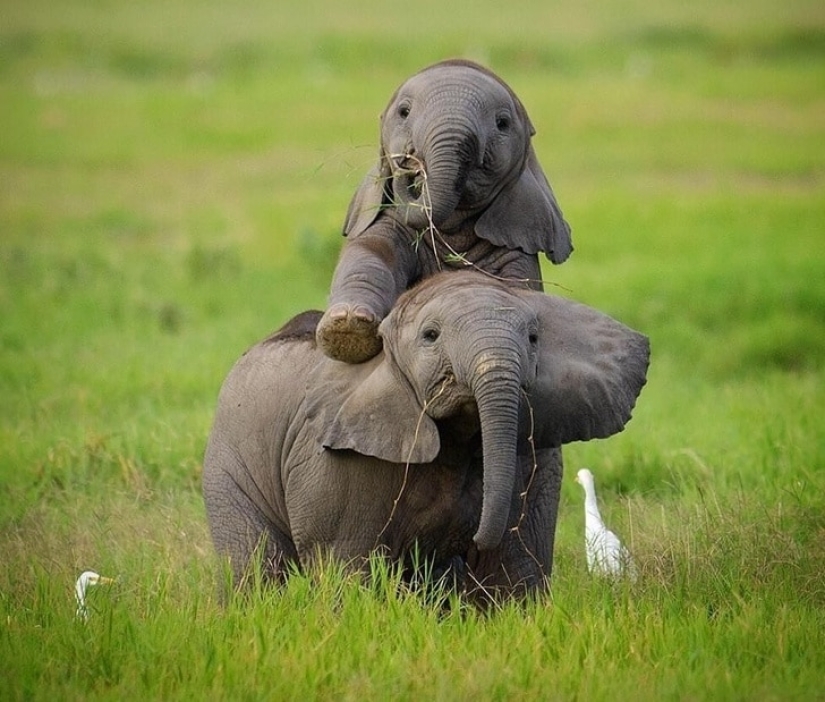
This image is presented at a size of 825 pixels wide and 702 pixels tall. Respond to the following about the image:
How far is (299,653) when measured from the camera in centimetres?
526

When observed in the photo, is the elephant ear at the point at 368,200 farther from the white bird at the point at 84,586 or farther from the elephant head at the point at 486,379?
the white bird at the point at 84,586

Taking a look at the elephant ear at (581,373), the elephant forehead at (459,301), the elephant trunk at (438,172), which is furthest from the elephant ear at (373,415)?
the elephant trunk at (438,172)

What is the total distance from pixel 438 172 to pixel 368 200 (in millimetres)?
555

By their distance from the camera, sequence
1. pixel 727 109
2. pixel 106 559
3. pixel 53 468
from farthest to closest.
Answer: pixel 727 109
pixel 53 468
pixel 106 559

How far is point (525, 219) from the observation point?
19.5ft

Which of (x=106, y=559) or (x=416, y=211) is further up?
(x=416, y=211)

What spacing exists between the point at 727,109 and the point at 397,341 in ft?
67.4

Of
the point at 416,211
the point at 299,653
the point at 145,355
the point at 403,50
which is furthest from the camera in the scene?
the point at 403,50

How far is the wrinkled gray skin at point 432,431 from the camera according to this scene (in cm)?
525

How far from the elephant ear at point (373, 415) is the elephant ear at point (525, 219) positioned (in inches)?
22.6

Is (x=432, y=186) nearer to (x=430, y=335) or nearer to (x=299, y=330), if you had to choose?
(x=430, y=335)

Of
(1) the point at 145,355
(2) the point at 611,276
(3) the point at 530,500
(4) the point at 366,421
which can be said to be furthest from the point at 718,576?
(2) the point at 611,276

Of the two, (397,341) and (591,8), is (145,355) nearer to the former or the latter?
(397,341)

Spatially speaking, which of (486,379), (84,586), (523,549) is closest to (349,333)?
(486,379)
